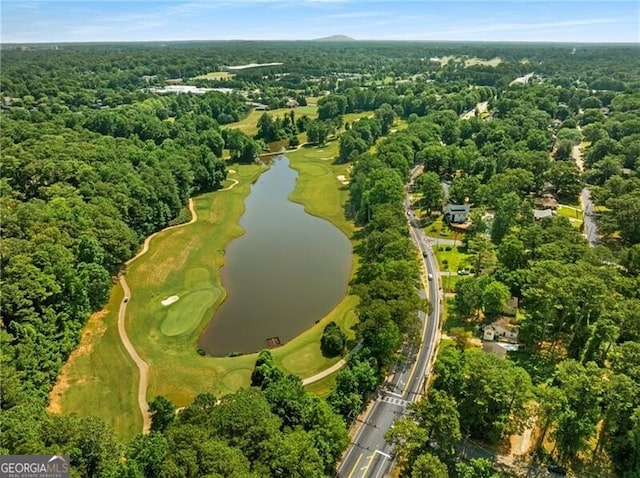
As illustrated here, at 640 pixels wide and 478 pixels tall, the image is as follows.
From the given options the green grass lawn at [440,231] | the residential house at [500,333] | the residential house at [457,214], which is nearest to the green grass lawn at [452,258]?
the green grass lawn at [440,231]

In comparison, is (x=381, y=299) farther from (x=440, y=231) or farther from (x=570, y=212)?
(x=570, y=212)

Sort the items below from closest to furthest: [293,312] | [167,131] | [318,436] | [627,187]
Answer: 1. [318,436]
2. [293,312]
3. [627,187]
4. [167,131]

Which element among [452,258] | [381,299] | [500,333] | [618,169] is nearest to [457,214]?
[452,258]

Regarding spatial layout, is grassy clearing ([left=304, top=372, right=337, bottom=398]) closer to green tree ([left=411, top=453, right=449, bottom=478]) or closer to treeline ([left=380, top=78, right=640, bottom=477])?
treeline ([left=380, top=78, right=640, bottom=477])

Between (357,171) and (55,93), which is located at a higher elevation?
(55,93)

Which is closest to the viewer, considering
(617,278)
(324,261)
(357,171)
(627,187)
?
(617,278)

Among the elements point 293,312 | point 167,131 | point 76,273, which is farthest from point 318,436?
point 167,131

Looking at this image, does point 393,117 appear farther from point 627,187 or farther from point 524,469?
point 524,469

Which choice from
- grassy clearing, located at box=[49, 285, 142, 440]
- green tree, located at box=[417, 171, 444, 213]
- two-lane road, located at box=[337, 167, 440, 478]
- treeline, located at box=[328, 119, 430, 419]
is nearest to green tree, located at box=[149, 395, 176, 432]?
grassy clearing, located at box=[49, 285, 142, 440]
